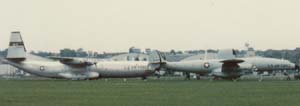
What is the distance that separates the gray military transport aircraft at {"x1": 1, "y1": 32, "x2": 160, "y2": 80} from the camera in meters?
85.1

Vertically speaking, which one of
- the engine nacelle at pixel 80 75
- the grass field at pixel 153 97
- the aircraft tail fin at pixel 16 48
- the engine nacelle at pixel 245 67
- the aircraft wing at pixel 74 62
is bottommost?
the grass field at pixel 153 97

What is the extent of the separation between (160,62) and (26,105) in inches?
2330

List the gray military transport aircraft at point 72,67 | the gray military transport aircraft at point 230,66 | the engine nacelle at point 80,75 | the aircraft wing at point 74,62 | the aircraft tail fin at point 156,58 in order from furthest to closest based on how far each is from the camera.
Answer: the engine nacelle at point 80,75, the aircraft wing at point 74,62, the aircraft tail fin at point 156,58, the gray military transport aircraft at point 72,67, the gray military transport aircraft at point 230,66

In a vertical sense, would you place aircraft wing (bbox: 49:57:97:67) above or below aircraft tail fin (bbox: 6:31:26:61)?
below

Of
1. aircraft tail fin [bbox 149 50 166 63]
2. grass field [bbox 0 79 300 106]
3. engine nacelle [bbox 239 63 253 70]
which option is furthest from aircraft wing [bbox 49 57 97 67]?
grass field [bbox 0 79 300 106]

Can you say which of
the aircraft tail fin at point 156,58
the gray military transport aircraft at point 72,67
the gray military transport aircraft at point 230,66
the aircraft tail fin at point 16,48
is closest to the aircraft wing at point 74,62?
the gray military transport aircraft at point 72,67

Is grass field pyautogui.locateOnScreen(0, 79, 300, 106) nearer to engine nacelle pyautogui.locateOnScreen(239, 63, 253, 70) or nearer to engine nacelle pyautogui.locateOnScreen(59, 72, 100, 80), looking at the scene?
engine nacelle pyautogui.locateOnScreen(239, 63, 253, 70)

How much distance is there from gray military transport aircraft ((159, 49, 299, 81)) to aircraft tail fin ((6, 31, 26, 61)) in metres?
17.2

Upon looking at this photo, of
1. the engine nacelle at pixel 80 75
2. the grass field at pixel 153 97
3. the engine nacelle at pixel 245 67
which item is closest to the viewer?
the grass field at pixel 153 97

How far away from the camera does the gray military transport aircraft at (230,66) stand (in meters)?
80.0

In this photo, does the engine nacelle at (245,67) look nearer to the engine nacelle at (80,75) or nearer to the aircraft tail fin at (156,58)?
the aircraft tail fin at (156,58)

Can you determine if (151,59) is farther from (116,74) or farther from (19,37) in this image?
(19,37)

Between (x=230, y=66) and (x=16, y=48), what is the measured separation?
2628 cm

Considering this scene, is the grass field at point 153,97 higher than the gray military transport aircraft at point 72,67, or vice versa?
the gray military transport aircraft at point 72,67
